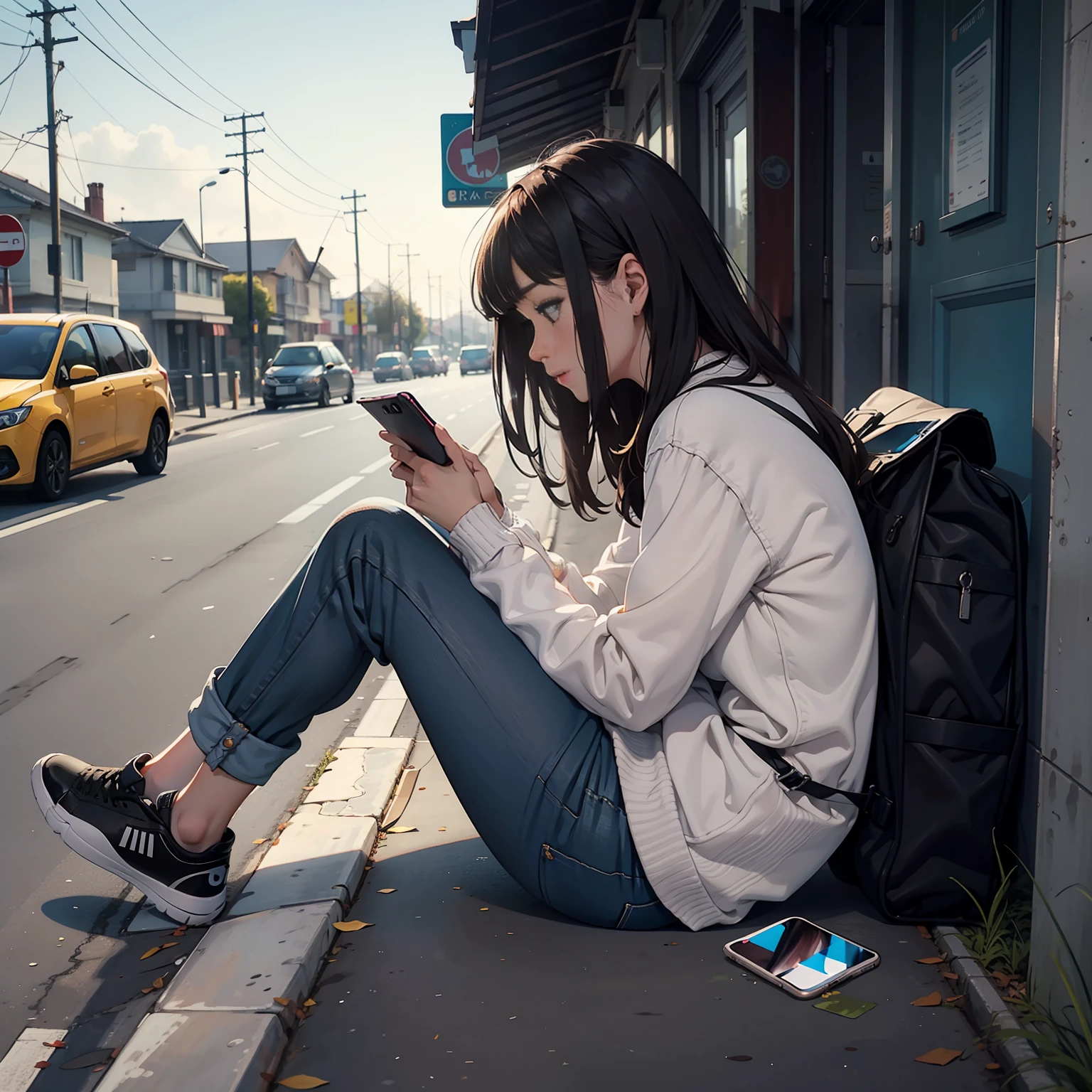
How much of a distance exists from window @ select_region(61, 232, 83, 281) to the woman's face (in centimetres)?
4587

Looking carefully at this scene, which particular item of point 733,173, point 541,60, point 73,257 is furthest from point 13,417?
point 73,257

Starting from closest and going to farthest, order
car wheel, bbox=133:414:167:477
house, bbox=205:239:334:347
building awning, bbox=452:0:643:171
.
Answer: building awning, bbox=452:0:643:171 < car wheel, bbox=133:414:167:477 < house, bbox=205:239:334:347

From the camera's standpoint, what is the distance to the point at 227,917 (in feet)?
8.06

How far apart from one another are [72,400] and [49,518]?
193 cm

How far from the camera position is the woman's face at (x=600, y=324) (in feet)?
6.80

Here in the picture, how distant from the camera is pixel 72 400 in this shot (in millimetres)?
10914

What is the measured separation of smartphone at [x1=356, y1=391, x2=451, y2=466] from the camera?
2.29m

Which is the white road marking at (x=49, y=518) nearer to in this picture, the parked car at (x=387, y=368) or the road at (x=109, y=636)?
the road at (x=109, y=636)

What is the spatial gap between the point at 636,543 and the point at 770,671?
72 cm

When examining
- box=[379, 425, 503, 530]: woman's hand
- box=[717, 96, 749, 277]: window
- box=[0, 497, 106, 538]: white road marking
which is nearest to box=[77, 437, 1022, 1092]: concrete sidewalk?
box=[379, 425, 503, 530]: woman's hand

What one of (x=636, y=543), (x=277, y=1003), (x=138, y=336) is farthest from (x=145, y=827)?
(x=138, y=336)

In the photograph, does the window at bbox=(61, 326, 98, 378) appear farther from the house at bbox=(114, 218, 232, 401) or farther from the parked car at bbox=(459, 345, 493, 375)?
the parked car at bbox=(459, 345, 493, 375)

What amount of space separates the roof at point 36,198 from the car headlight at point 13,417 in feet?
114

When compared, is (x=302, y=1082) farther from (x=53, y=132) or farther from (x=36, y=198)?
(x=36, y=198)
